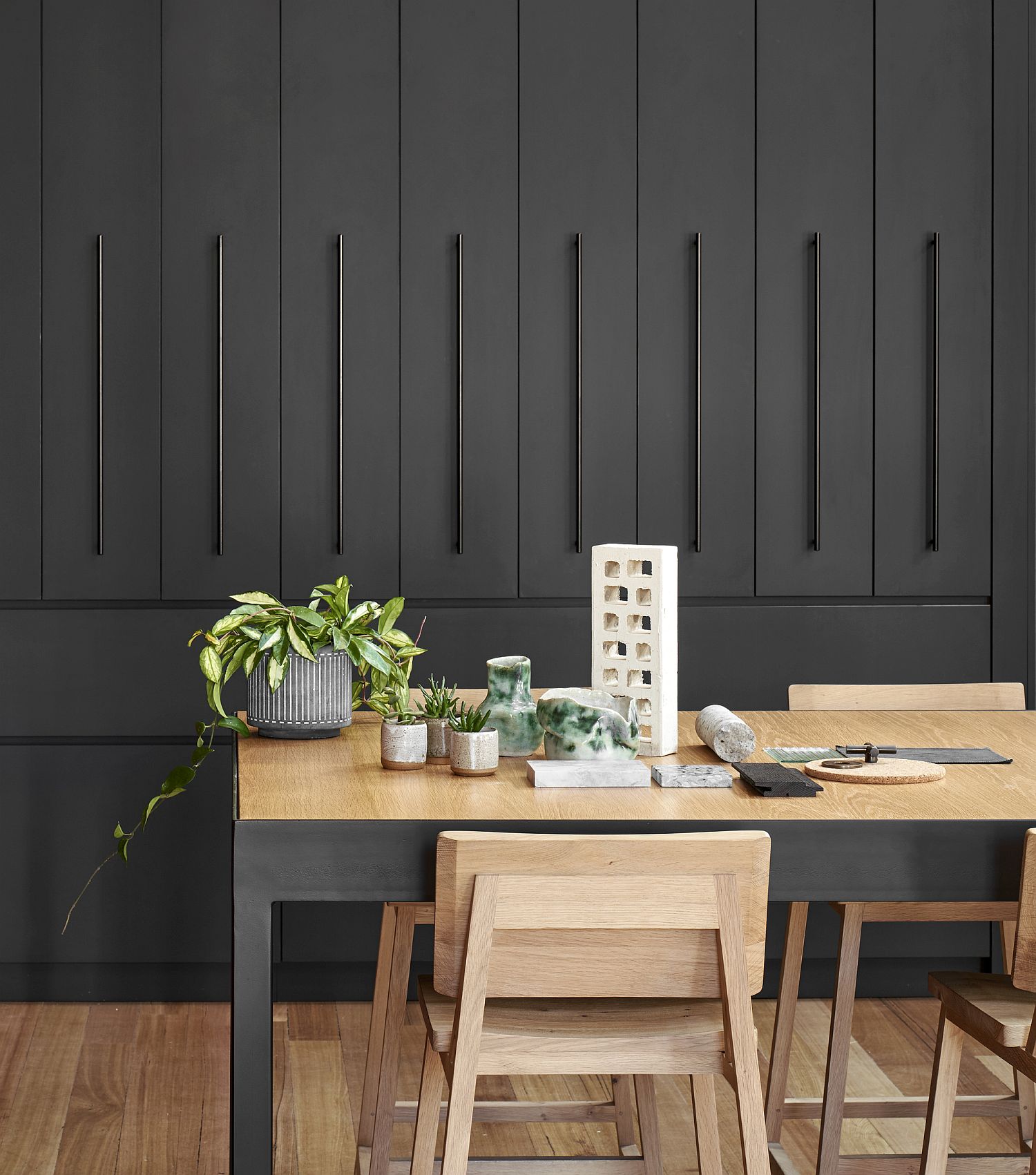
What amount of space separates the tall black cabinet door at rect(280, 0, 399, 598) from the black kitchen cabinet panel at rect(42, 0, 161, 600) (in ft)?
A: 1.08

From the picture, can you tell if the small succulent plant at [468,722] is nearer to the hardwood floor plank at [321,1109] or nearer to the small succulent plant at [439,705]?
the small succulent plant at [439,705]

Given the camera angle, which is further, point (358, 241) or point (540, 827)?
point (358, 241)

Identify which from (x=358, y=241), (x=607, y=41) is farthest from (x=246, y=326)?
(x=607, y=41)

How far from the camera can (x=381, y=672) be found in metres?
2.02

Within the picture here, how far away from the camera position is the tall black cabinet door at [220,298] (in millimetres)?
3191

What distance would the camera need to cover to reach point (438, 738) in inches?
74.9

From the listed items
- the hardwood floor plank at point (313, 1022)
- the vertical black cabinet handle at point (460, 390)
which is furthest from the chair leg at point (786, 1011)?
the vertical black cabinet handle at point (460, 390)

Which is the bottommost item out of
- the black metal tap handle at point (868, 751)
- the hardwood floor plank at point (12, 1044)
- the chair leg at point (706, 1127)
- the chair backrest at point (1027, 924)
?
the hardwood floor plank at point (12, 1044)

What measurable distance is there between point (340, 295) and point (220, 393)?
380 mm

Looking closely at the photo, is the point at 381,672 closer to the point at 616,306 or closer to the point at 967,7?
the point at 616,306

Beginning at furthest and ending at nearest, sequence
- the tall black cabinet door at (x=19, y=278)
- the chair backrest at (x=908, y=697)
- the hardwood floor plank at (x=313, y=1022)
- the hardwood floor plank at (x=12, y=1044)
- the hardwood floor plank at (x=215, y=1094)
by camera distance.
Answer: the tall black cabinet door at (x=19, y=278) < the hardwood floor plank at (x=313, y=1022) < the hardwood floor plank at (x=12, y=1044) < the chair backrest at (x=908, y=697) < the hardwood floor plank at (x=215, y=1094)

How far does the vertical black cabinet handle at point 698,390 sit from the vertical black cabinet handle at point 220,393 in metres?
1.17

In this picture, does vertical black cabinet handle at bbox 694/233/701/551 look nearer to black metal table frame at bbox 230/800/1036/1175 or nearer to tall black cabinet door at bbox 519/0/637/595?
tall black cabinet door at bbox 519/0/637/595

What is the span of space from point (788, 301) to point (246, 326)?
1.35 metres
